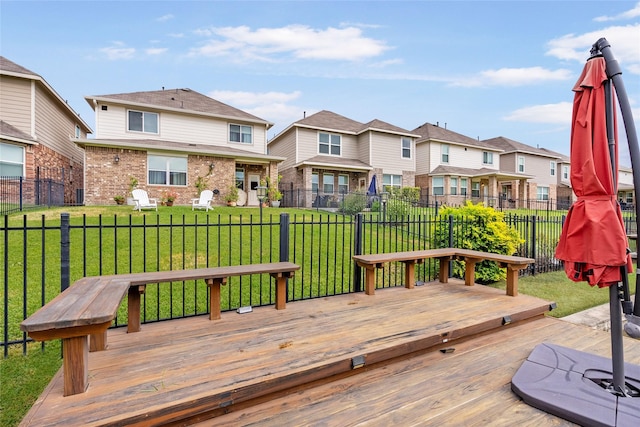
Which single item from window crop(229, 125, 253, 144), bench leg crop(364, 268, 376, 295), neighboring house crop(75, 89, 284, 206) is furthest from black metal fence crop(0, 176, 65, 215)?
bench leg crop(364, 268, 376, 295)

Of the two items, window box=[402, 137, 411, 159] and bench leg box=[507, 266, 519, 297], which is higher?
window box=[402, 137, 411, 159]

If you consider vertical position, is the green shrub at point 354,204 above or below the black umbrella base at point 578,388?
above

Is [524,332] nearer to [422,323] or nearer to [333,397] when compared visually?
[422,323]

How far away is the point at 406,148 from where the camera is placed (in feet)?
79.7

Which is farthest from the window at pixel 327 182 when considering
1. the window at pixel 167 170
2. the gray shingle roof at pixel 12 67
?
the gray shingle roof at pixel 12 67

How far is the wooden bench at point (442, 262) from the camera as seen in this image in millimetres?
4770

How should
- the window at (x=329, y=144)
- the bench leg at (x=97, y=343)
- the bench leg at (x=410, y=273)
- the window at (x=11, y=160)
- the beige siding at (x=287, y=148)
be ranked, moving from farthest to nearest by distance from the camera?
the window at (x=329, y=144) < the beige siding at (x=287, y=148) < the window at (x=11, y=160) < the bench leg at (x=410, y=273) < the bench leg at (x=97, y=343)

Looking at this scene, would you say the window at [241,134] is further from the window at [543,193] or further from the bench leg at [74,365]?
the window at [543,193]

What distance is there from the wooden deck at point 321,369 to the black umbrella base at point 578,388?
0.34ft

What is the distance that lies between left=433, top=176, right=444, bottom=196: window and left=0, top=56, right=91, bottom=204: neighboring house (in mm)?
24692

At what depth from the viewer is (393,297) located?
4.70 meters

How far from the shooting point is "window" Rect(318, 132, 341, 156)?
22.4 meters

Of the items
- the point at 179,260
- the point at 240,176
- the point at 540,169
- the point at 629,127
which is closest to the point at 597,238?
the point at 629,127

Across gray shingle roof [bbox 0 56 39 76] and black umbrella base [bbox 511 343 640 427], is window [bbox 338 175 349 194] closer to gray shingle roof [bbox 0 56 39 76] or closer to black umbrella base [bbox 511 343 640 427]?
gray shingle roof [bbox 0 56 39 76]
